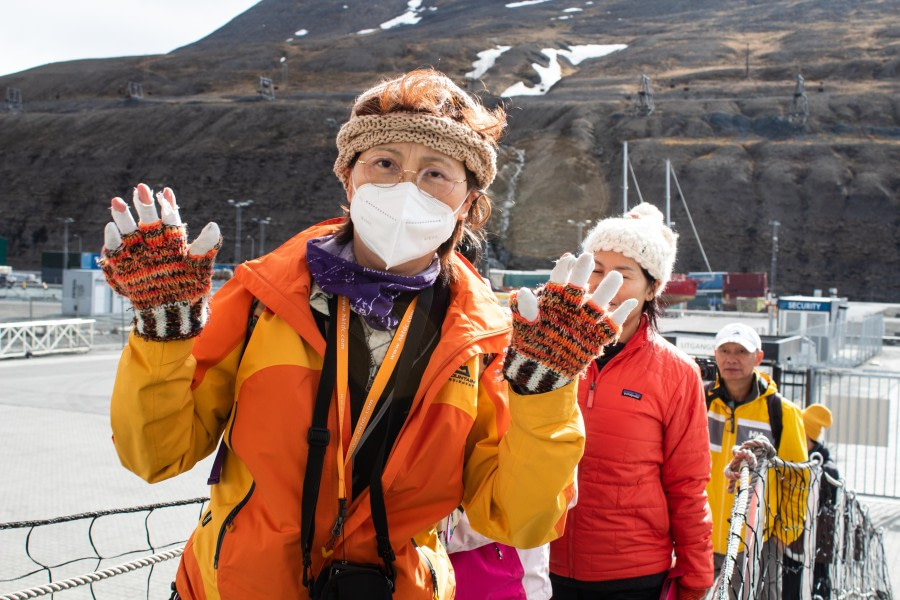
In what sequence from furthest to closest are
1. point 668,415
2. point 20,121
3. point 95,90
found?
point 95,90 < point 20,121 < point 668,415

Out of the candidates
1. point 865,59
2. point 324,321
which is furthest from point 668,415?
point 865,59

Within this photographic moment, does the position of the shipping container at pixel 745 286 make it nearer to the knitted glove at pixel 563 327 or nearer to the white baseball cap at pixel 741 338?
the white baseball cap at pixel 741 338

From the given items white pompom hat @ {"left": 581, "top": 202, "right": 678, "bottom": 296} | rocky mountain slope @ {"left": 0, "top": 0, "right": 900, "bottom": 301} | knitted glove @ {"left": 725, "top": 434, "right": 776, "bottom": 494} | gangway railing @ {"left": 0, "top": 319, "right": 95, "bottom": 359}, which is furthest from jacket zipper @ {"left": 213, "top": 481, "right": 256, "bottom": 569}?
rocky mountain slope @ {"left": 0, "top": 0, "right": 900, "bottom": 301}

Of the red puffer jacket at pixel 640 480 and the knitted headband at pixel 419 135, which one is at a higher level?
the knitted headband at pixel 419 135

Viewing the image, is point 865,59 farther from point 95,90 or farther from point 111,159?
point 95,90

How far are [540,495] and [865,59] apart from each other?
105050 millimetres

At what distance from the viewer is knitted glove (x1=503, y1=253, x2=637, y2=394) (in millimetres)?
1794

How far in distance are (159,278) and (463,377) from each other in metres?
0.75

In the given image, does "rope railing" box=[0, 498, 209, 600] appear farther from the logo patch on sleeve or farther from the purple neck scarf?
the logo patch on sleeve

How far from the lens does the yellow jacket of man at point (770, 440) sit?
14.5 ft

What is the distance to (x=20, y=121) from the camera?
3841 inches

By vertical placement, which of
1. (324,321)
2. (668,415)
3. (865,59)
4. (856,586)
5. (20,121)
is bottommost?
(856,586)

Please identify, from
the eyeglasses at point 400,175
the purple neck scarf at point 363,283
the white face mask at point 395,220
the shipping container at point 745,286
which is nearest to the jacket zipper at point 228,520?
the purple neck scarf at point 363,283

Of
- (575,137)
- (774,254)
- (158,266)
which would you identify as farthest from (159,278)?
(575,137)
